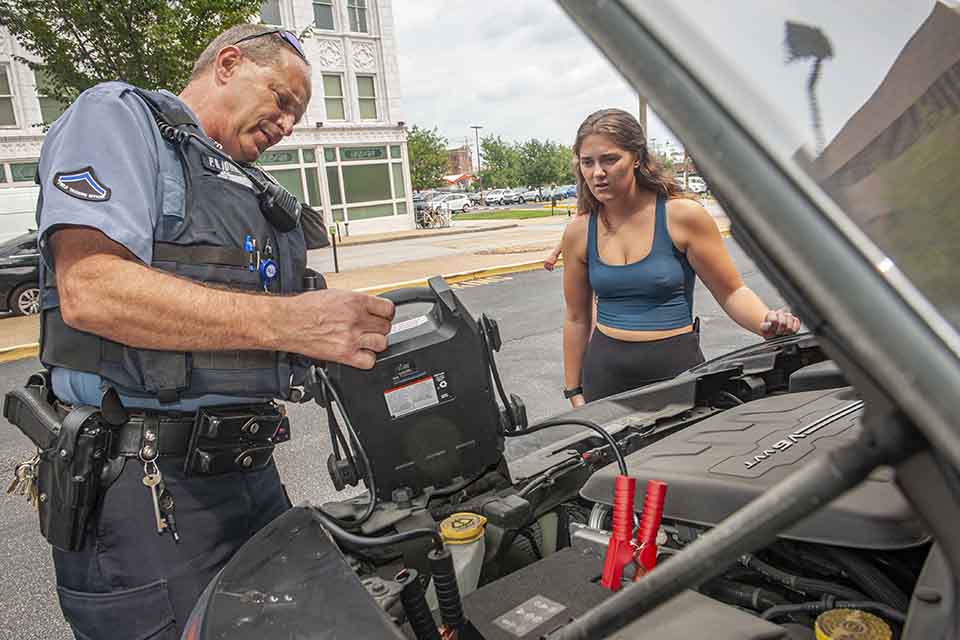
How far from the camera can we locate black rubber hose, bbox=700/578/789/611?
3.86 ft

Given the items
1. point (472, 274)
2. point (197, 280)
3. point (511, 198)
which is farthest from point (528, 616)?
point (511, 198)

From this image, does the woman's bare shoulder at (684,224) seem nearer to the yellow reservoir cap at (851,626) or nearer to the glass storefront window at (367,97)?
the yellow reservoir cap at (851,626)

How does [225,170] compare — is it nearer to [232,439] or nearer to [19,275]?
[232,439]

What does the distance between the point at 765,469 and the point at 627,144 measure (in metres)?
1.77

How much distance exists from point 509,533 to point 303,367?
674 millimetres

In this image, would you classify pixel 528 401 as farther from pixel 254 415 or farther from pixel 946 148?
pixel 946 148

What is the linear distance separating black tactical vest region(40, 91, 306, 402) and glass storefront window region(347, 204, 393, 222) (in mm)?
23928

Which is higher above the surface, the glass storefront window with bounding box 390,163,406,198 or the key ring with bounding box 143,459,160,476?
the glass storefront window with bounding box 390,163,406,198

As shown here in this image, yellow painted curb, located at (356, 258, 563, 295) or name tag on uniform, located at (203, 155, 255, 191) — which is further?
yellow painted curb, located at (356, 258, 563, 295)

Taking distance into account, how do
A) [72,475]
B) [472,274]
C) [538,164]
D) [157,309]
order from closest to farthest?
[157,309] → [72,475] → [472,274] → [538,164]

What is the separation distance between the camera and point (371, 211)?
2550 centimetres

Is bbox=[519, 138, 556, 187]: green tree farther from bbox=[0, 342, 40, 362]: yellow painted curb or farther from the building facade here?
bbox=[0, 342, 40, 362]: yellow painted curb

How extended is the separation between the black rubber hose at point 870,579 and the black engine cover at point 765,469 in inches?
4.5

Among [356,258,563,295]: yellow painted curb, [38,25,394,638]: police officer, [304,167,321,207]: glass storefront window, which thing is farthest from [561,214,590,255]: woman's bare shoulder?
[304,167,321,207]: glass storefront window
